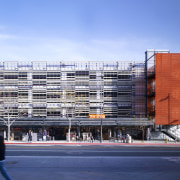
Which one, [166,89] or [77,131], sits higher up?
[166,89]

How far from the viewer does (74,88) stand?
2061 inches

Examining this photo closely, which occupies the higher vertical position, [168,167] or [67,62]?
[67,62]

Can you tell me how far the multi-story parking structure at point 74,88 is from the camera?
52000 mm

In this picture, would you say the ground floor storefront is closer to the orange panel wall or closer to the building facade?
the building facade

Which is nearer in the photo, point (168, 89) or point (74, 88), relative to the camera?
point (168, 89)

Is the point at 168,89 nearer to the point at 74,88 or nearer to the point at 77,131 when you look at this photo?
the point at 77,131

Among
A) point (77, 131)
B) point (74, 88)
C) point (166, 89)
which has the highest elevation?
point (74, 88)

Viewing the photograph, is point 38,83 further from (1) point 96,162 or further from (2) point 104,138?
(1) point 96,162

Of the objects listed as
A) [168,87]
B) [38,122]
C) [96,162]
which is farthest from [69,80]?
[96,162]

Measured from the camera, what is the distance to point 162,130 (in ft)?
145

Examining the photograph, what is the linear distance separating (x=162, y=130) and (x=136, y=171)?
109 ft

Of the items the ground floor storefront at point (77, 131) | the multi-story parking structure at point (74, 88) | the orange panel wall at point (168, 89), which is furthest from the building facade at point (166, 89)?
the multi-story parking structure at point (74, 88)

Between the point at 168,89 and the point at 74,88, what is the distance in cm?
1989

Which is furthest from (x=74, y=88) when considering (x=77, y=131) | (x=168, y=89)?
(x=168, y=89)
